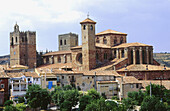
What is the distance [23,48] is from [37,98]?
42925mm

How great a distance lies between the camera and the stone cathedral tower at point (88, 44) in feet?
240

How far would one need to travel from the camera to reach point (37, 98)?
52969 millimetres

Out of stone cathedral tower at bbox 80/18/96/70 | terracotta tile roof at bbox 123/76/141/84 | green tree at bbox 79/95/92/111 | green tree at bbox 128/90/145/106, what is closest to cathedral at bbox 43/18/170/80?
stone cathedral tower at bbox 80/18/96/70

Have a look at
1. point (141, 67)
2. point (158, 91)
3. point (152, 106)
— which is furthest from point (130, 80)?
point (152, 106)

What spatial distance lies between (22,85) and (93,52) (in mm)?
21040

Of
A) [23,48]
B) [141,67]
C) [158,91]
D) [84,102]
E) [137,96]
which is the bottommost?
[84,102]

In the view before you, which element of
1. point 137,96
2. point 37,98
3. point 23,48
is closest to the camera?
point 37,98

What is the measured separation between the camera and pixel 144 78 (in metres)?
66.5

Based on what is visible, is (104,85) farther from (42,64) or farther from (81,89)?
(42,64)

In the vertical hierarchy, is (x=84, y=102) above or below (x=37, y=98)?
below

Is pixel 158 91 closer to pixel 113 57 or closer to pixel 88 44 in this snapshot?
pixel 88 44

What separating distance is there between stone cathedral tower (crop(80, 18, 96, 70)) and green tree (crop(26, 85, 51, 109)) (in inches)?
803

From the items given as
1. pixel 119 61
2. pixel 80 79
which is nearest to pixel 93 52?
pixel 119 61

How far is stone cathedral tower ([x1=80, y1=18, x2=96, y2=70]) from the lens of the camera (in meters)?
73.1
